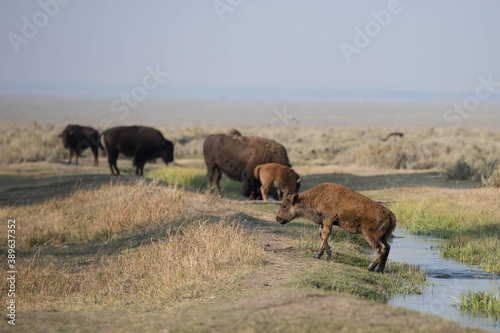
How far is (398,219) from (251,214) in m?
3.87

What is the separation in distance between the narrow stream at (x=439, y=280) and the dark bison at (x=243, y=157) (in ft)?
18.6

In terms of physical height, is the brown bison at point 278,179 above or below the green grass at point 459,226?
above

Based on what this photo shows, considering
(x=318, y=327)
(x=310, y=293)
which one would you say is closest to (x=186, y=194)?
(x=310, y=293)

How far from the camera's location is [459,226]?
14812mm

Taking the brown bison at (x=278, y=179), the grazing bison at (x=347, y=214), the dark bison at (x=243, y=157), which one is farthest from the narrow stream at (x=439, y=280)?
the dark bison at (x=243, y=157)

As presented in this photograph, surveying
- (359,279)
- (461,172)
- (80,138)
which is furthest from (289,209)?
(80,138)

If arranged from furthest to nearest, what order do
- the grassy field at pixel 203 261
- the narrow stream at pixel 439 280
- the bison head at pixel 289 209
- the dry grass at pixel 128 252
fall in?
the bison head at pixel 289 209
the dry grass at pixel 128 252
the narrow stream at pixel 439 280
the grassy field at pixel 203 261

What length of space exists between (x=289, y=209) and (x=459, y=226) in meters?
5.29

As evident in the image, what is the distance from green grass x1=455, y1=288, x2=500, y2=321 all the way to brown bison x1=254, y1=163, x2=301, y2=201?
29.4 feet

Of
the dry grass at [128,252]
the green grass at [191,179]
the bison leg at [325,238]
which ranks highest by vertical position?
the bison leg at [325,238]

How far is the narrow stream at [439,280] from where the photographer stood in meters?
8.30

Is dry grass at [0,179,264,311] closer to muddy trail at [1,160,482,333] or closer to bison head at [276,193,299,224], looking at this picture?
muddy trail at [1,160,482,333]

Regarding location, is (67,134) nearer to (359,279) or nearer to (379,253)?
(379,253)

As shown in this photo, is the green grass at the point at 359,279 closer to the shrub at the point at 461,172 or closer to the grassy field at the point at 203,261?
the grassy field at the point at 203,261
